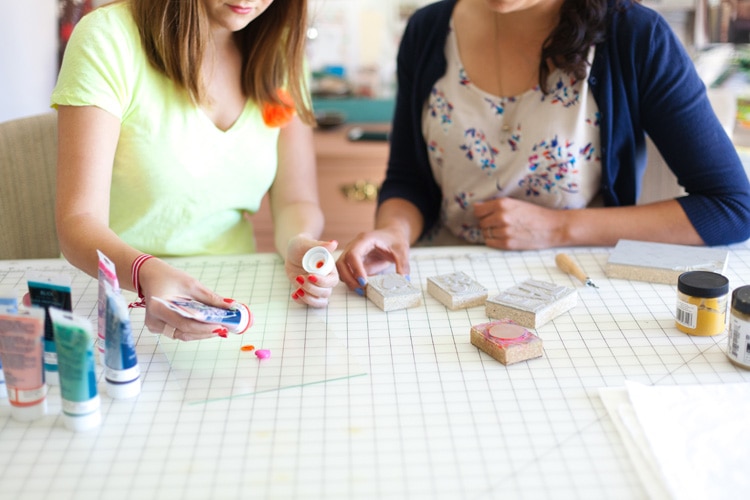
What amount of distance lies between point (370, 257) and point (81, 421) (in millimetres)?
581

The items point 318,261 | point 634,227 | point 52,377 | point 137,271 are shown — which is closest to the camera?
point 52,377

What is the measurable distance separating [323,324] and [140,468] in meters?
0.37

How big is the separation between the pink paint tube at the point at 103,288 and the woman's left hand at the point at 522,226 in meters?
0.68

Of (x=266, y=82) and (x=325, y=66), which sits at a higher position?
(x=266, y=82)

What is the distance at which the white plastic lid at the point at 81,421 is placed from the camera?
0.83 m

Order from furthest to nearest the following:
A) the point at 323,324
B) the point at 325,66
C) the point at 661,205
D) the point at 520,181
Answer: the point at 325,66 → the point at 520,181 → the point at 661,205 → the point at 323,324

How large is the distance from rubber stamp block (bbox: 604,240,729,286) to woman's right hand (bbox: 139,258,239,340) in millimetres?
610

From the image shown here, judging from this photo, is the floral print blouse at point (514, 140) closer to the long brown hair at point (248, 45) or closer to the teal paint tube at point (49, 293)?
the long brown hair at point (248, 45)

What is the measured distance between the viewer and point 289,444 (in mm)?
808

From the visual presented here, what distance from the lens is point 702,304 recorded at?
1.01 metres

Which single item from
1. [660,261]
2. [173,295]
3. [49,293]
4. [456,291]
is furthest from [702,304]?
[49,293]

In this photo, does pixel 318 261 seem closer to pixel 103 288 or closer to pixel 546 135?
pixel 103 288

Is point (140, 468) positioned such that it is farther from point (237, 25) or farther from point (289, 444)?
point (237, 25)

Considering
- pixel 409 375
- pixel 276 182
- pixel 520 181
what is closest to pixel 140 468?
pixel 409 375
